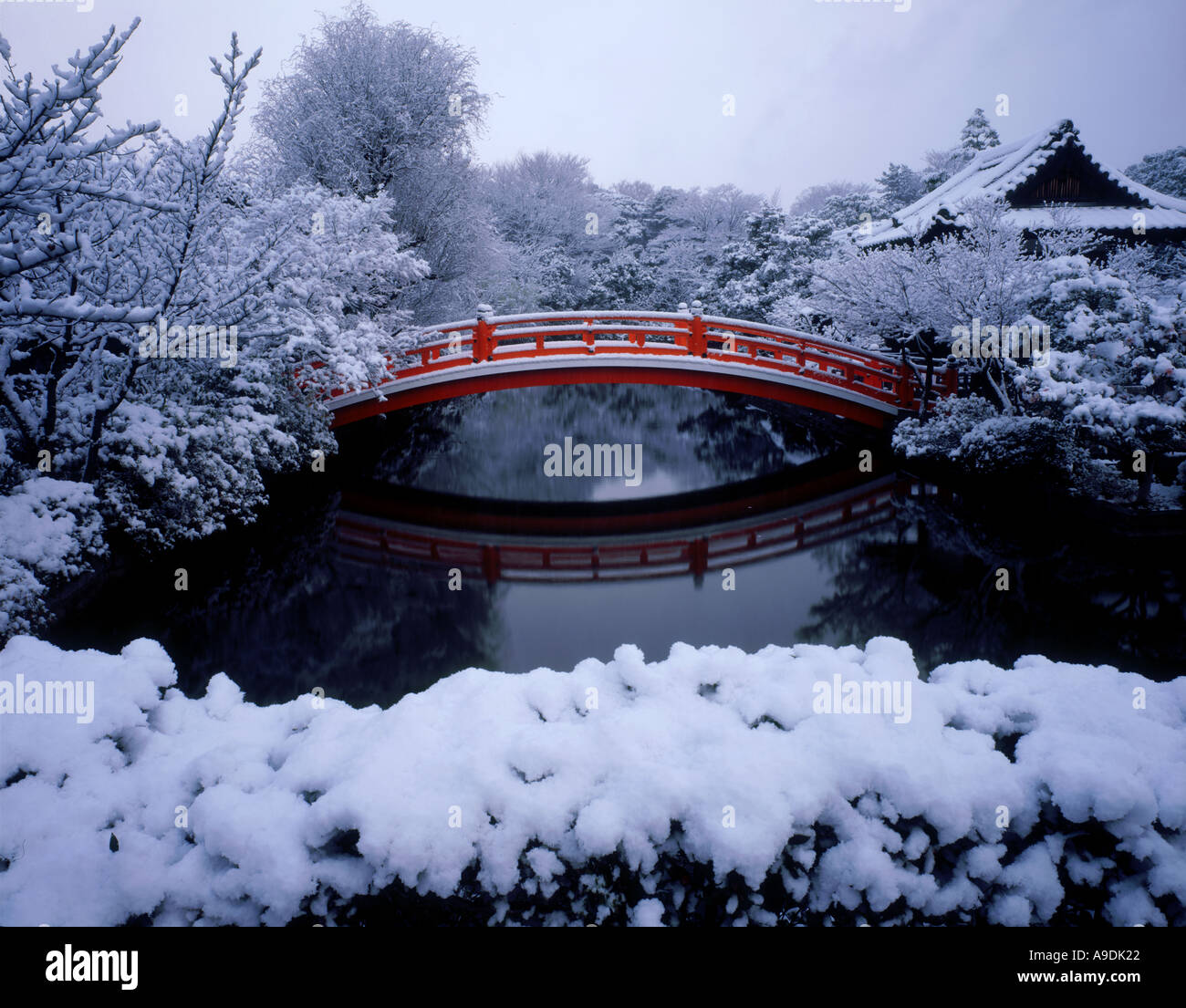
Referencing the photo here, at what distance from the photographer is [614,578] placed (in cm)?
801

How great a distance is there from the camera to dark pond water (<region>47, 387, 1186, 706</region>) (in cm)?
606

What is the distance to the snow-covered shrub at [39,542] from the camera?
5.18 m

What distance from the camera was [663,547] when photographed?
29.5 feet

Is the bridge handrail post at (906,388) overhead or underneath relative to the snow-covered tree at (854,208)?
underneath

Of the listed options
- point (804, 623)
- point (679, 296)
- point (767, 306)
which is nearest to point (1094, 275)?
point (804, 623)

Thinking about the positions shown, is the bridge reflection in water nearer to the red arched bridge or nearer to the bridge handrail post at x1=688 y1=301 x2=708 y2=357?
the red arched bridge

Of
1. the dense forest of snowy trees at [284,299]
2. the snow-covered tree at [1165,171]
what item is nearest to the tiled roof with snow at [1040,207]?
the dense forest of snowy trees at [284,299]

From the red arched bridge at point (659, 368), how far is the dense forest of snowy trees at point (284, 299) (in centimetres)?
74

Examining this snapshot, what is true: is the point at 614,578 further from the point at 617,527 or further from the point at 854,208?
Answer: the point at 854,208

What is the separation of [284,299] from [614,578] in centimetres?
462

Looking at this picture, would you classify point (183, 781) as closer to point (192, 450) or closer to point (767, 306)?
point (192, 450)

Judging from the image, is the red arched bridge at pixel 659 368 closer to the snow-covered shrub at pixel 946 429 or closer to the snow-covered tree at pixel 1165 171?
the snow-covered shrub at pixel 946 429

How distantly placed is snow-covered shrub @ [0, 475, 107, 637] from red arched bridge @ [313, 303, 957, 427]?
574 cm

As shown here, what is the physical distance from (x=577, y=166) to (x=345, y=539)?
3521 cm
